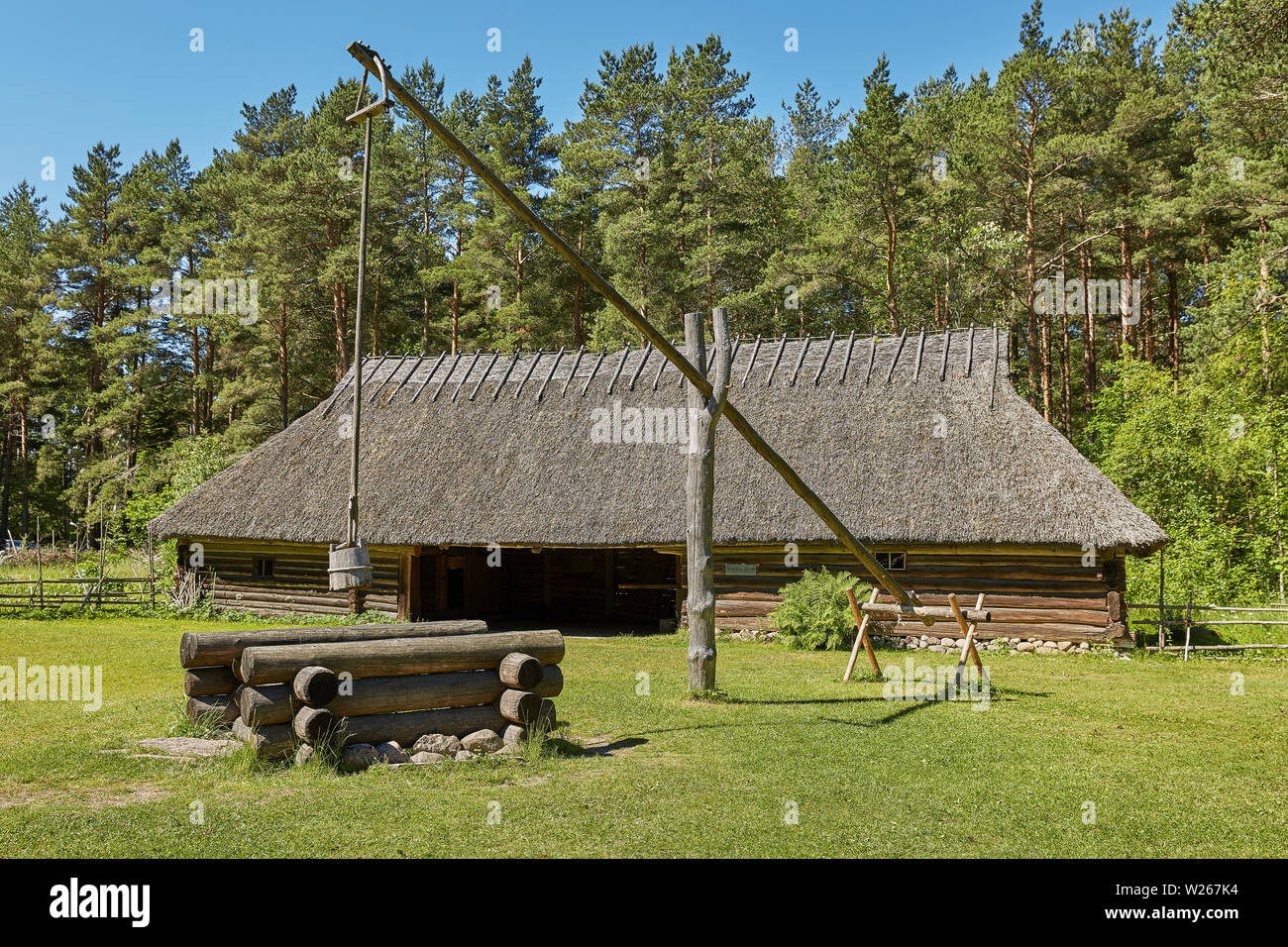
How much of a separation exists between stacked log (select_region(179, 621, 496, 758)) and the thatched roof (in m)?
9.24

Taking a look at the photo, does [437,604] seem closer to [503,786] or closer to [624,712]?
[624,712]

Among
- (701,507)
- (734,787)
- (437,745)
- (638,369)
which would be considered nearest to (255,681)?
(437,745)

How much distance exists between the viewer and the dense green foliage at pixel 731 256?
21.4 metres

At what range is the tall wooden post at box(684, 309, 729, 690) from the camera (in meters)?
9.98

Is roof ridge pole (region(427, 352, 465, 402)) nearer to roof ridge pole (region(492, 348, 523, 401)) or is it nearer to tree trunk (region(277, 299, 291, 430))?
roof ridge pole (region(492, 348, 523, 401))

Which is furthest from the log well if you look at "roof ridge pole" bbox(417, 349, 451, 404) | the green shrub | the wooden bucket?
"roof ridge pole" bbox(417, 349, 451, 404)

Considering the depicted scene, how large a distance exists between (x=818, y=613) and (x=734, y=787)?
28.5 feet

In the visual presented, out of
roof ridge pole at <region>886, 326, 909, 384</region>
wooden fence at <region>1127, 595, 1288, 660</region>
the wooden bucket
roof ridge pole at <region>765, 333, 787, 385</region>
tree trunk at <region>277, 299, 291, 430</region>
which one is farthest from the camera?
tree trunk at <region>277, 299, 291, 430</region>

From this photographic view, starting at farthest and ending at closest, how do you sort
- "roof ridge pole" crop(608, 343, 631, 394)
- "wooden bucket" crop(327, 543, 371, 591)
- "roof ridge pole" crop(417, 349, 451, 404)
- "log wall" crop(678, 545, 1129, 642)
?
1. "roof ridge pole" crop(417, 349, 451, 404)
2. "roof ridge pole" crop(608, 343, 631, 394)
3. "log wall" crop(678, 545, 1129, 642)
4. "wooden bucket" crop(327, 543, 371, 591)

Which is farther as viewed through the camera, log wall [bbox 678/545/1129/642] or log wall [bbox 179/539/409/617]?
log wall [bbox 179/539/409/617]

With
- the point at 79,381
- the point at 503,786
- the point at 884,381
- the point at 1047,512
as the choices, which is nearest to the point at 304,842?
the point at 503,786

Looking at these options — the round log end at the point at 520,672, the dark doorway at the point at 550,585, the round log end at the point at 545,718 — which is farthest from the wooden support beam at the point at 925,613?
the dark doorway at the point at 550,585

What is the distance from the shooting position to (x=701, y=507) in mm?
10141

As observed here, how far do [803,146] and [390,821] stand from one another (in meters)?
43.1
